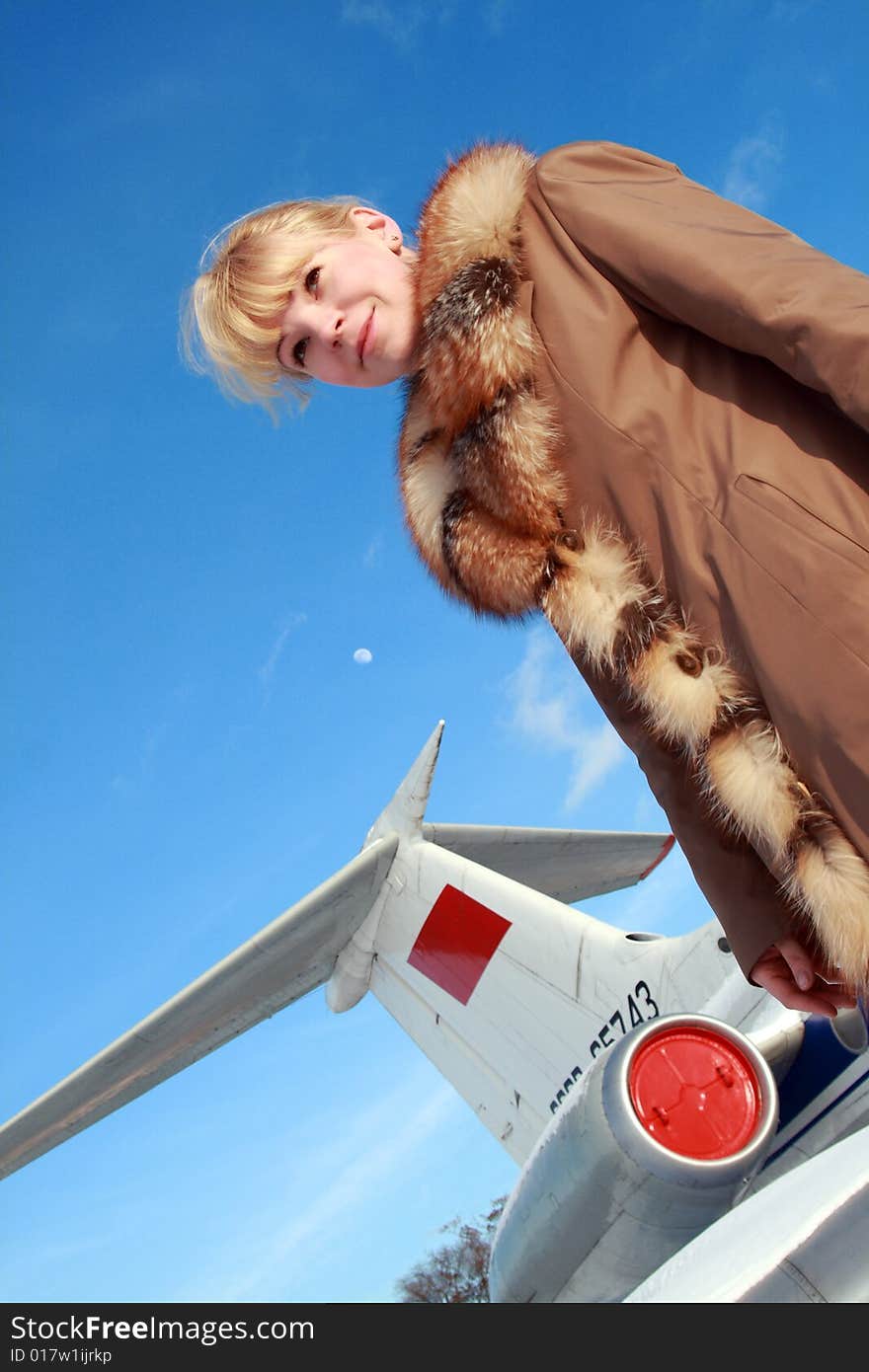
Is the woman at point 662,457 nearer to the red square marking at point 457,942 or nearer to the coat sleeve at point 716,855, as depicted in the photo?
the coat sleeve at point 716,855

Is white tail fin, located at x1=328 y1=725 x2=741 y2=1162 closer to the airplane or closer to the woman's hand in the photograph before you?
the airplane

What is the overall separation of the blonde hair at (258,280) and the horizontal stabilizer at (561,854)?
441 cm

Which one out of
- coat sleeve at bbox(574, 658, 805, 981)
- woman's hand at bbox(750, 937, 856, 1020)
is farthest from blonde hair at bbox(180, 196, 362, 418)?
woman's hand at bbox(750, 937, 856, 1020)

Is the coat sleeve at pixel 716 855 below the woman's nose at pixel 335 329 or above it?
→ below

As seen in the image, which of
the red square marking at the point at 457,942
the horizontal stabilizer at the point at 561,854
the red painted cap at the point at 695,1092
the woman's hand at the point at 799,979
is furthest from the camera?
the horizontal stabilizer at the point at 561,854

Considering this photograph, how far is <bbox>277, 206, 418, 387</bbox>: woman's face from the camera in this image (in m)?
1.64

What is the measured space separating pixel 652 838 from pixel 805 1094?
3649 mm

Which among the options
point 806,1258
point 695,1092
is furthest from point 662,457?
point 695,1092

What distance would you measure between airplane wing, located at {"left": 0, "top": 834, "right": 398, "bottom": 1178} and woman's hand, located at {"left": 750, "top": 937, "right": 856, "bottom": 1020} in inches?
160

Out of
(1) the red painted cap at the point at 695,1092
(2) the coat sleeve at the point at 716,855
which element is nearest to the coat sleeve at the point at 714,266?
(2) the coat sleeve at the point at 716,855

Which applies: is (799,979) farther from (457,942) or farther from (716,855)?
(457,942)

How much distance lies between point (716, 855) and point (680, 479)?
66cm

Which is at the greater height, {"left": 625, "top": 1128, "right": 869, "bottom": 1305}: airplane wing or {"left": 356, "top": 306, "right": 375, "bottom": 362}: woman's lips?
{"left": 356, "top": 306, "right": 375, "bottom": 362}: woman's lips

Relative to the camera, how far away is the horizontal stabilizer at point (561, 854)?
20.1 ft
